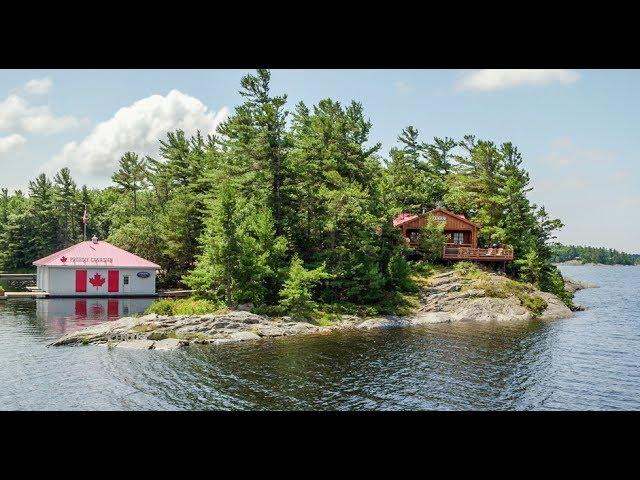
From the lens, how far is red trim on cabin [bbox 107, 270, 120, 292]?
4412cm

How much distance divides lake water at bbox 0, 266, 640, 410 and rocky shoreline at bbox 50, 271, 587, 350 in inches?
55.1

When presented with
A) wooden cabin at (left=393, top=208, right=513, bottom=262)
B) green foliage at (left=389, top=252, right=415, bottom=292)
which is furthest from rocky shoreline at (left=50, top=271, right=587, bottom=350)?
wooden cabin at (left=393, top=208, right=513, bottom=262)

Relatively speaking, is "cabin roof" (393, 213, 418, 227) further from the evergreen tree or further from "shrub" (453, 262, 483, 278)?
the evergreen tree

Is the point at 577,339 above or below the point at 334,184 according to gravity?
below

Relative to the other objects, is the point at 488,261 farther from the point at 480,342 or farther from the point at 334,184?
the point at 480,342

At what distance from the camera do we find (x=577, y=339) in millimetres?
31141

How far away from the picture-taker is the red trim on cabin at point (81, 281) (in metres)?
43.3

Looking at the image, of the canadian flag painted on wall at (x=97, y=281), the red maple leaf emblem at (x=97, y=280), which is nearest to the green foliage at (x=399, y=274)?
the canadian flag painted on wall at (x=97, y=281)

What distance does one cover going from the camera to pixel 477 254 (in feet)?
156

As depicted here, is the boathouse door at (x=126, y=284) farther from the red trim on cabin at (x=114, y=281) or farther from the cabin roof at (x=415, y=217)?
the cabin roof at (x=415, y=217)

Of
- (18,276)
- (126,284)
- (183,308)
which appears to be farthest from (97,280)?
(18,276)
